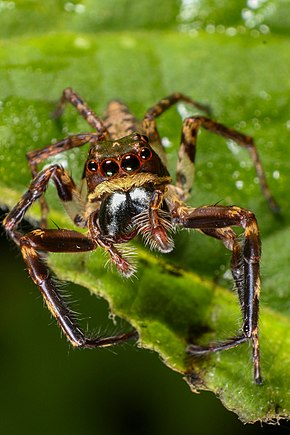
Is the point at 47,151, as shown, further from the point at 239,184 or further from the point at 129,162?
the point at 239,184

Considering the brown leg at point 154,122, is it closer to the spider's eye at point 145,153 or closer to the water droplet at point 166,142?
the water droplet at point 166,142

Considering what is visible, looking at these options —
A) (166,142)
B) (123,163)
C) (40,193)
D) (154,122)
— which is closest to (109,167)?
Result: (123,163)

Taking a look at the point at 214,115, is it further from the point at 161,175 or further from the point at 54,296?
the point at 54,296

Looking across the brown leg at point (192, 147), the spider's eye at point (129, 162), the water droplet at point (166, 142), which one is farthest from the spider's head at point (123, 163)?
the water droplet at point (166, 142)

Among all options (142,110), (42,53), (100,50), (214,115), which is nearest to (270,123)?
(214,115)

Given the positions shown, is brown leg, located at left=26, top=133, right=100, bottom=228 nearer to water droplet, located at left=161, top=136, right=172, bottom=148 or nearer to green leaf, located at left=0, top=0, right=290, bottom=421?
green leaf, located at left=0, top=0, right=290, bottom=421
